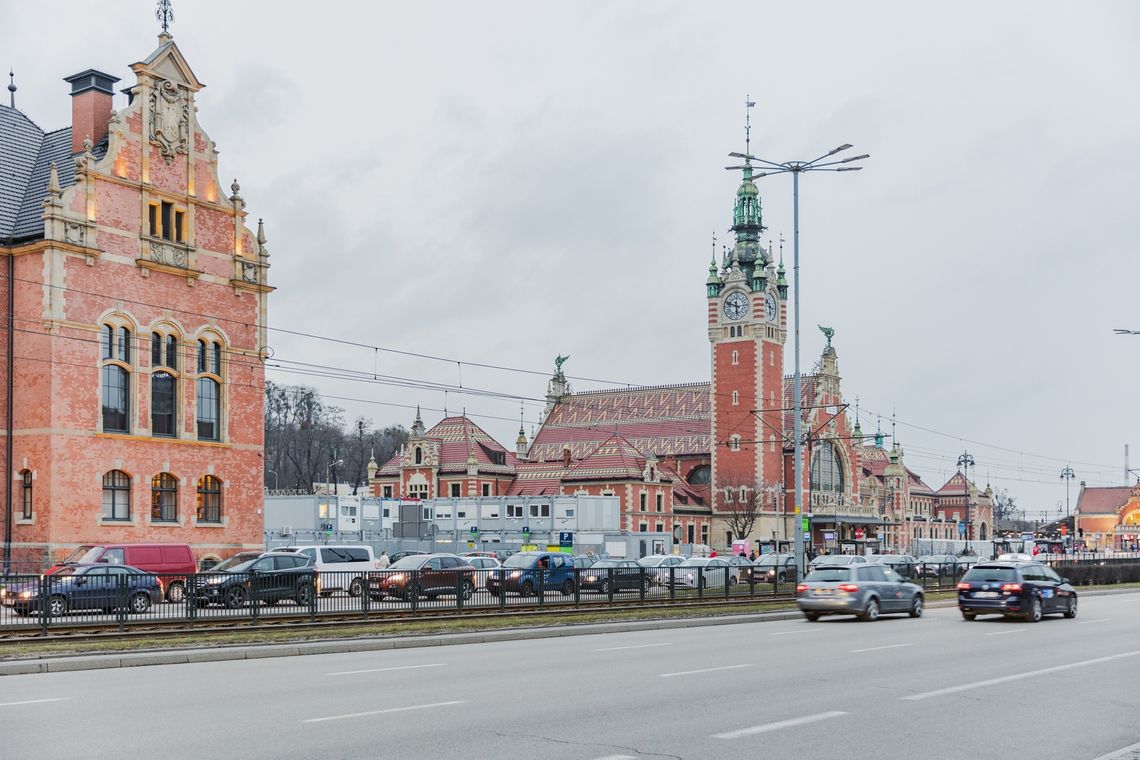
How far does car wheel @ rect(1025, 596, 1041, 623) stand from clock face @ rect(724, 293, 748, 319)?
8052 cm

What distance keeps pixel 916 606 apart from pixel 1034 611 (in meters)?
3.01

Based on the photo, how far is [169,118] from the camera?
47.3m

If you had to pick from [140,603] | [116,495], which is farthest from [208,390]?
[140,603]

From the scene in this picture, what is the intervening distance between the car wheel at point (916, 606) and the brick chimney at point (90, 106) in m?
33.8

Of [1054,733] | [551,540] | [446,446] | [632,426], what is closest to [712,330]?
[632,426]

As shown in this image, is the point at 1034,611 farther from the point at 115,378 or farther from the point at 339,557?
the point at 115,378

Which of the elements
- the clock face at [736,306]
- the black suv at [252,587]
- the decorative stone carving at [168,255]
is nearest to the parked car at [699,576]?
the black suv at [252,587]

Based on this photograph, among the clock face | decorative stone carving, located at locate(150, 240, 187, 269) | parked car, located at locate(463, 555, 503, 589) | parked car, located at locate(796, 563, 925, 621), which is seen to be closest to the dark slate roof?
decorative stone carving, located at locate(150, 240, 187, 269)

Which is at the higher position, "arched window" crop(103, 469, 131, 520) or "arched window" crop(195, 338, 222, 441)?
"arched window" crop(195, 338, 222, 441)

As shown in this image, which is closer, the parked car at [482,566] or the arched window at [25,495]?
the parked car at [482,566]

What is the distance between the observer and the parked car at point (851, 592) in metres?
29.7

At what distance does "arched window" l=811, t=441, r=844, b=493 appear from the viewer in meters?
112

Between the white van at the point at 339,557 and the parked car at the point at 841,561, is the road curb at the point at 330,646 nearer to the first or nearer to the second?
the parked car at the point at 841,561

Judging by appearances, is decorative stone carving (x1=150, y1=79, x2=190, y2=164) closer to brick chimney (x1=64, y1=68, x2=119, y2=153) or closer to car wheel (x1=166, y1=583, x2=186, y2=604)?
brick chimney (x1=64, y1=68, x2=119, y2=153)
